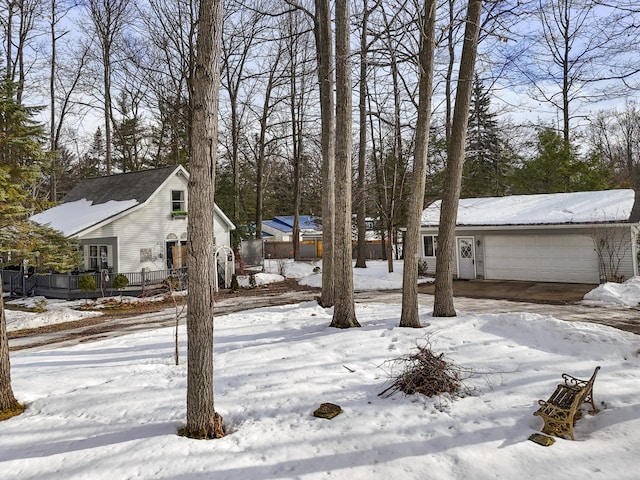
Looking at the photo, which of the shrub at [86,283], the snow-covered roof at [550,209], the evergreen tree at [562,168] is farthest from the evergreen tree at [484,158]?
the shrub at [86,283]

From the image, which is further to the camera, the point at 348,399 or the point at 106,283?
the point at 106,283

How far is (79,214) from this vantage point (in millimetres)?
19875

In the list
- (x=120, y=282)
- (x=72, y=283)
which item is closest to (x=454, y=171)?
(x=120, y=282)

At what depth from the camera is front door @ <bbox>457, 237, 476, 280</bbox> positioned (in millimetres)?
18562

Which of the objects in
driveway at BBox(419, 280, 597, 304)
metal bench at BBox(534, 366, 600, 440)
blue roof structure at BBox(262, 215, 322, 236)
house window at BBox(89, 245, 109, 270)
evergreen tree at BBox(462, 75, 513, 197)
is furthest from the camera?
blue roof structure at BBox(262, 215, 322, 236)

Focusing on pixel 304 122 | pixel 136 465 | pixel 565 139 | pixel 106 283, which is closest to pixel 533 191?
pixel 565 139

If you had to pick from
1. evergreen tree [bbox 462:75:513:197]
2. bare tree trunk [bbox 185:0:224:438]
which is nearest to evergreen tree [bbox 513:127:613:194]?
evergreen tree [bbox 462:75:513:197]

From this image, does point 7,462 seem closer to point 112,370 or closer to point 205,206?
point 112,370

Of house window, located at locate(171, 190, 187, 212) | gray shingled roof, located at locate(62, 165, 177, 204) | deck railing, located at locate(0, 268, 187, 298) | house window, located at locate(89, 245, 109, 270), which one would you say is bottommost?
deck railing, located at locate(0, 268, 187, 298)

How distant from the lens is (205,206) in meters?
4.46

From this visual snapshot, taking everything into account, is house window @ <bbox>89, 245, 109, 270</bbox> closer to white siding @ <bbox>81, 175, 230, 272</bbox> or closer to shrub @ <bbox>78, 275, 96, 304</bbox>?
white siding @ <bbox>81, 175, 230, 272</bbox>

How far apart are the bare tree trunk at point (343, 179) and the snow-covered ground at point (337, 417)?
2.70ft

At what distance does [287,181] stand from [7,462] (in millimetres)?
40703

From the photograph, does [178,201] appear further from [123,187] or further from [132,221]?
[123,187]
